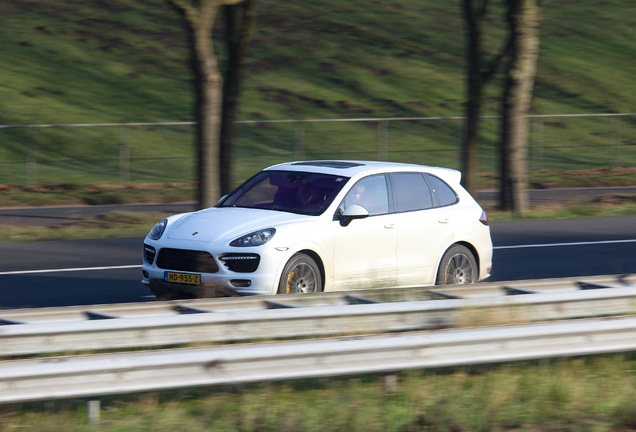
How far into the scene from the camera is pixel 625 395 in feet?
20.3

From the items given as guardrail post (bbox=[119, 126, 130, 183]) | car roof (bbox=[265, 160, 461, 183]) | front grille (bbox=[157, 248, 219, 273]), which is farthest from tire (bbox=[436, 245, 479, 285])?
guardrail post (bbox=[119, 126, 130, 183])

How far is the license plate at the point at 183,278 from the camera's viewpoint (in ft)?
29.9

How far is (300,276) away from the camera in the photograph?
930 cm

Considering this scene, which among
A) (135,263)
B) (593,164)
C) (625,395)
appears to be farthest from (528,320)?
(593,164)

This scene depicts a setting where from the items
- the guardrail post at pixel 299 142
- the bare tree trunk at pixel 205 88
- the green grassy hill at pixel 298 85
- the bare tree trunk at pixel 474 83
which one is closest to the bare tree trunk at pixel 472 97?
the bare tree trunk at pixel 474 83

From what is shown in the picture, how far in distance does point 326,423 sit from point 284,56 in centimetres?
3374

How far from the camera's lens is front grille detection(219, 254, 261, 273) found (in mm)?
9000

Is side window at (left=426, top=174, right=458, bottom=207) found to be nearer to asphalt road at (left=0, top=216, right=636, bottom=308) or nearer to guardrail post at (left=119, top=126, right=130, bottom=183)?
asphalt road at (left=0, top=216, right=636, bottom=308)

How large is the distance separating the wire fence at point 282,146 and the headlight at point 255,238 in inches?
589

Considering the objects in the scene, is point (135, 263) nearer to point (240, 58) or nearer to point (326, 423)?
point (240, 58)

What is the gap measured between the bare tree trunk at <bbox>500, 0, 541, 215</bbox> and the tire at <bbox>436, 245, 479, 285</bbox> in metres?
9.19

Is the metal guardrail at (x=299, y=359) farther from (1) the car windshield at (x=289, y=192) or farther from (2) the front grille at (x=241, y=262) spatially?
(1) the car windshield at (x=289, y=192)

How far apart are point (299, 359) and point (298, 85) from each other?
30.6 metres

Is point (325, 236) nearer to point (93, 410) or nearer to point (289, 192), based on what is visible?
point (289, 192)
